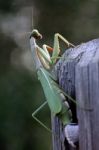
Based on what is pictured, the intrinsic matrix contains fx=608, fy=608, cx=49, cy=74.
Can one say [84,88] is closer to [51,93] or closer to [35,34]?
[51,93]

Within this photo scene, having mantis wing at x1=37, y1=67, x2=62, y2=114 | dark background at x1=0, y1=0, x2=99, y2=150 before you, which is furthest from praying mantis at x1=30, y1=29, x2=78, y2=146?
dark background at x1=0, y1=0, x2=99, y2=150

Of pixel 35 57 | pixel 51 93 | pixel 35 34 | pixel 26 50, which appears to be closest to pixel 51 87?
pixel 51 93

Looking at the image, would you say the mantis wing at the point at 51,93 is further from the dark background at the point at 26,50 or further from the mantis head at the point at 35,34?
the dark background at the point at 26,50

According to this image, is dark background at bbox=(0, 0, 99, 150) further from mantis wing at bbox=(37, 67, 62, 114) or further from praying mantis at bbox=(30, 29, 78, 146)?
mantis wing at bbox=(37, 67, 62, 114)

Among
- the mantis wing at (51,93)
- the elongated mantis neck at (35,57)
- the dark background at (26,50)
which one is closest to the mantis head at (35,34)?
→ the elongated mantis neck at (35,57)

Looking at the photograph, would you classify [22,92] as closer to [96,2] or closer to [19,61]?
[19,61]

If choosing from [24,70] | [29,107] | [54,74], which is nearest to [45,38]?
[24,70]
